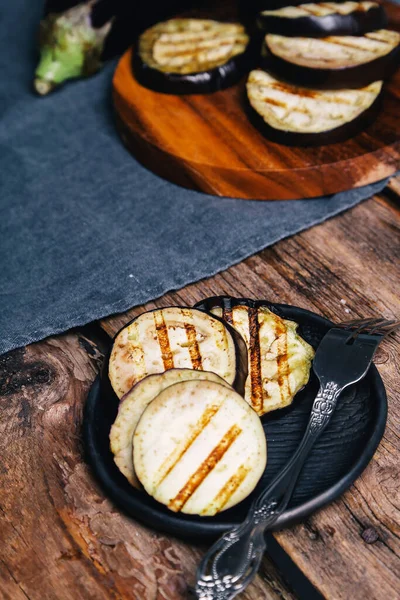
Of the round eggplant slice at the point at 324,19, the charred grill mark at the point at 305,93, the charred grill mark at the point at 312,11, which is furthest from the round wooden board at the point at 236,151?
the charred grill mark at the point at 312,11

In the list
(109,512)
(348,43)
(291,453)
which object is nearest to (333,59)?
(348,43)

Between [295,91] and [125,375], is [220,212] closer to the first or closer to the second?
[295,91]

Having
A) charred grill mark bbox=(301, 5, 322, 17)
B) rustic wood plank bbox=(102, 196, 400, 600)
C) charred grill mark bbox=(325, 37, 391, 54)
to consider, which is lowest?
rustic wood plank bbox=(102, 196, 400, 600)

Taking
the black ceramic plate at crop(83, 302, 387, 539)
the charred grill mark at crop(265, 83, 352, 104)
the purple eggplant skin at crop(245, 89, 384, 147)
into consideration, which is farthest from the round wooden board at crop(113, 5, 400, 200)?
the black ceramic plate at crop(83, 302, 387, 539)

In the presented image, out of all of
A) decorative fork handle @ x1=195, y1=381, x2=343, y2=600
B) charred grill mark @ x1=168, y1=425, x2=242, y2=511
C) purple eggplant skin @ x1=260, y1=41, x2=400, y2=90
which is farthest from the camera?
purple eggplant skin @ x1=260, y1=41, x2=400, y2=90

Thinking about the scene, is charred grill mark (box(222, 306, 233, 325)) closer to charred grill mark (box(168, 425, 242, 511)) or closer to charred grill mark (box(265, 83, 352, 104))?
charred grill mark (box(168, 425, 242, 511))
